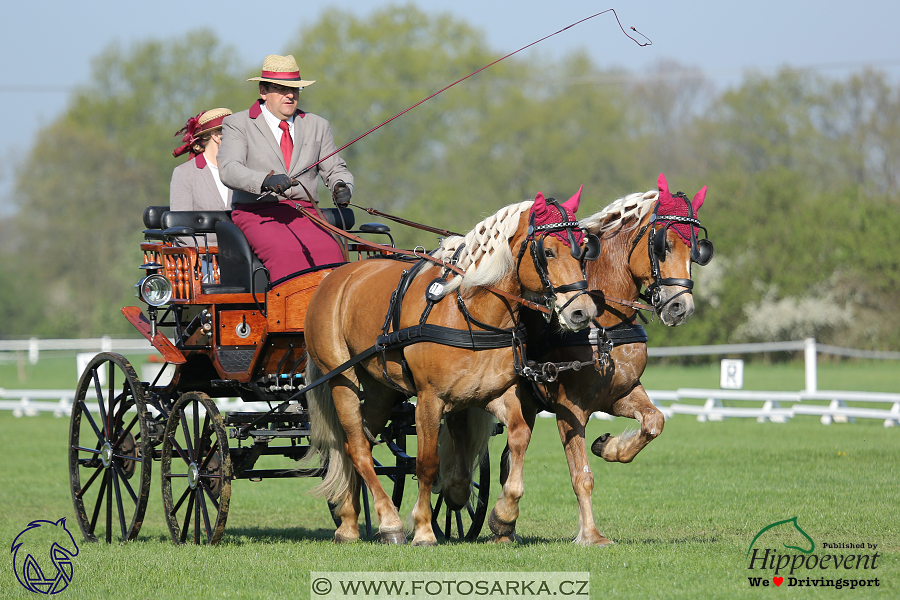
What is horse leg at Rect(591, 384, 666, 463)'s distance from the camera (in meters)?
6.19

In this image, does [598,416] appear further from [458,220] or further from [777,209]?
[458,220]

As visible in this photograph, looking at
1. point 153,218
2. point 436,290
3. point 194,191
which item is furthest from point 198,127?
point 436,290

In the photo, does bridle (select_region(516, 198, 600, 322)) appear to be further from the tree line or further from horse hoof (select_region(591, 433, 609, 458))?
the tree line

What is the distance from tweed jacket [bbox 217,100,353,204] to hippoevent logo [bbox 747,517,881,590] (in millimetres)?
3572

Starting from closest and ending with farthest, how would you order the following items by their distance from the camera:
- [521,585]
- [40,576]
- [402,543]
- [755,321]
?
[521,585] < [40,576] < [402,543] < [755,321]

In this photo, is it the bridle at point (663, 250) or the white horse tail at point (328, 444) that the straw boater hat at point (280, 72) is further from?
the bridle at point (663, 250)

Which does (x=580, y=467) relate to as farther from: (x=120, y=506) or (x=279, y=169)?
(x=120, y=506)

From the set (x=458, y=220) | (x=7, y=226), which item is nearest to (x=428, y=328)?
(x=458, y=220)

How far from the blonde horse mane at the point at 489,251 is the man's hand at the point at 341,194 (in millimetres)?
1384

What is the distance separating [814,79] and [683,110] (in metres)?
9.38

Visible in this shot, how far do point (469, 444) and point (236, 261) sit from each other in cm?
199

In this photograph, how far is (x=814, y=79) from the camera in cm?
4350

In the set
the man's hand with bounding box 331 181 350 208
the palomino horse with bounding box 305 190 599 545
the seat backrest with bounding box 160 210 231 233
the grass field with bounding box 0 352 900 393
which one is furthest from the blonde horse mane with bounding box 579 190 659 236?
the grass field with bounding box 0 352 900 393

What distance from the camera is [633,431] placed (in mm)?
6371
